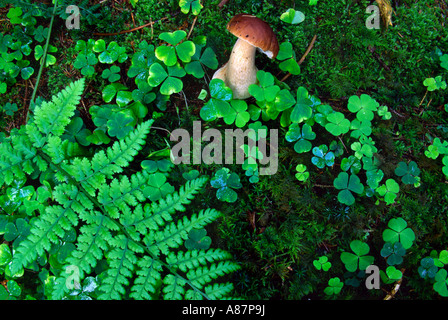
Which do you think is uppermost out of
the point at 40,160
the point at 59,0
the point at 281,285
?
the point at 59,0

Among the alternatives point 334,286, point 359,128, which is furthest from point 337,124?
point 334,286

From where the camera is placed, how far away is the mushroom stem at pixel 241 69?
2.54 metres

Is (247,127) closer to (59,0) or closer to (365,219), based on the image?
(365,219)

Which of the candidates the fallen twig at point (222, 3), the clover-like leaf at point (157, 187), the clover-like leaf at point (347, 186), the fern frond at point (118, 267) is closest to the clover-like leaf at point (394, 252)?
the clover-like leaf at point (347, 186)

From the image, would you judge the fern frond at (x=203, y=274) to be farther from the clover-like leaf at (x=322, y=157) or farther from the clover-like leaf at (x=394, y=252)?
the clover-like leaf at (x=394, y=252)

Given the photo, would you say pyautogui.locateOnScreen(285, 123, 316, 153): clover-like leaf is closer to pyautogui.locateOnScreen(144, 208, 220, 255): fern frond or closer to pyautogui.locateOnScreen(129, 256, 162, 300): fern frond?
pyautogui.locateOnScreen(144, 208, 220, 255): fern frond

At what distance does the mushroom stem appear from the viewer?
254 cm

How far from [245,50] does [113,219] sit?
171 centimetres

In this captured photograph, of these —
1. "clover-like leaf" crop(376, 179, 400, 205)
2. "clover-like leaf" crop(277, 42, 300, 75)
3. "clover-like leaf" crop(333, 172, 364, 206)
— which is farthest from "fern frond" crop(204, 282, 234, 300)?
"clover-like leaf" crop(277, 42, 300, 75)

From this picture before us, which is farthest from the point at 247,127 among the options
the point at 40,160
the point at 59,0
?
the point at 59,0
